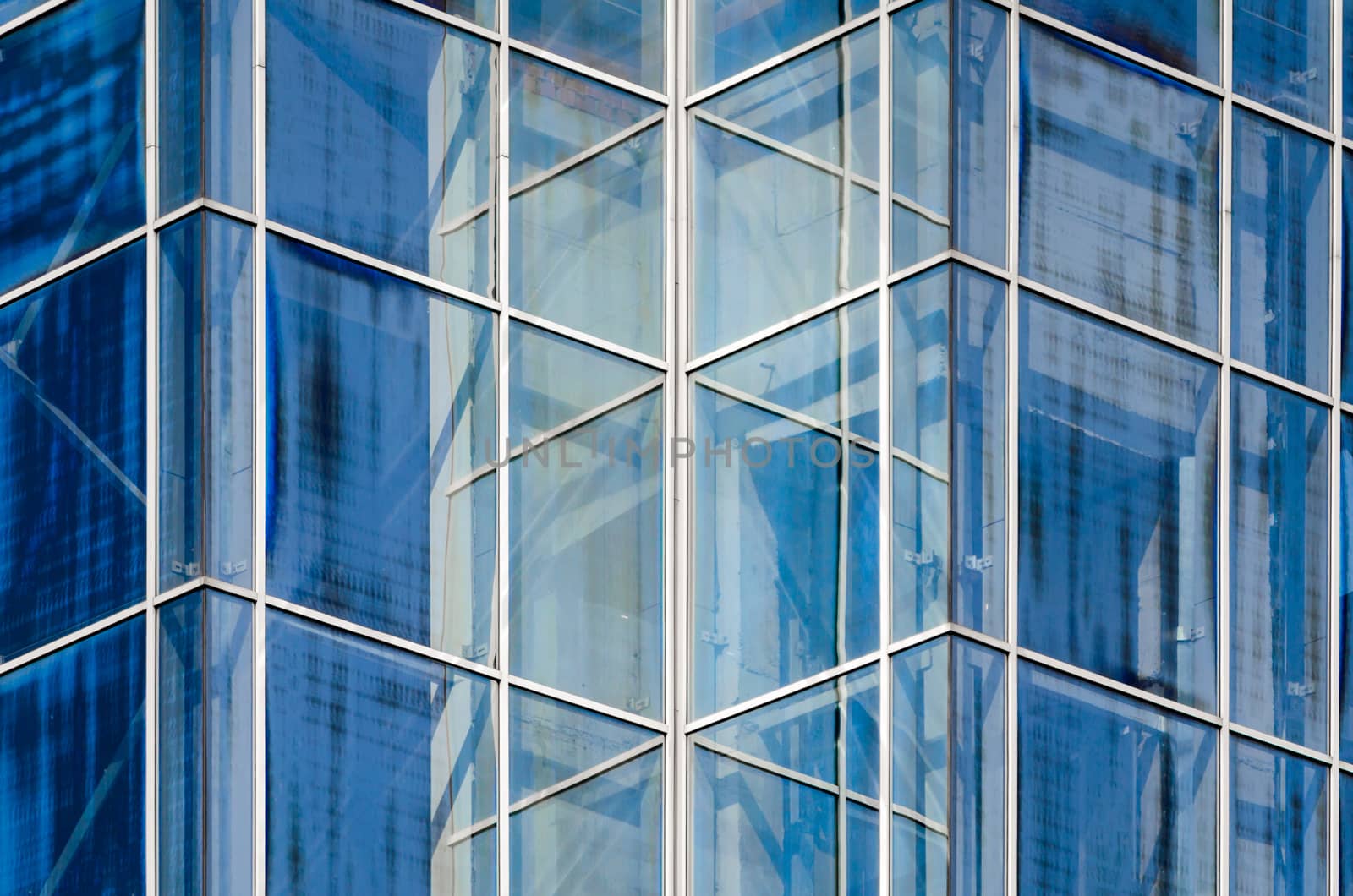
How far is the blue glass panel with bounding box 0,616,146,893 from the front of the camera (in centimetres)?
2959

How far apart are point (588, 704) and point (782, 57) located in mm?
5989

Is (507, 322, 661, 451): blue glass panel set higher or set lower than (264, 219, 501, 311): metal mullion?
lower

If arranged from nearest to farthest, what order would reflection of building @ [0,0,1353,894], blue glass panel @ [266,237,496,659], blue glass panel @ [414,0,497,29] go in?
reflection of building @ [0,0,1353,894], blue glass panel @ [266,237,496,659], blue glass panel @ [414,0,497,29]

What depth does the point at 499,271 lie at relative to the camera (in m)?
31.7

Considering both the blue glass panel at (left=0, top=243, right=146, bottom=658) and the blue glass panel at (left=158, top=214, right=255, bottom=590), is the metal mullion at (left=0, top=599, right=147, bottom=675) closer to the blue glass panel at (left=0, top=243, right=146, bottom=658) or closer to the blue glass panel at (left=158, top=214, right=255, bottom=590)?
the blue glass panel at (left=0, top=243, right=146, bottom=658)

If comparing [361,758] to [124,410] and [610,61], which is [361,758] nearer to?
[124,410]

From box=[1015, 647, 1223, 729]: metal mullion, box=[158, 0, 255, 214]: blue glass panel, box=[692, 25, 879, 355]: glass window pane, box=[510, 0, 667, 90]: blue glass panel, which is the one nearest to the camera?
box=[158, 0, 255, 214]: blue glass panel

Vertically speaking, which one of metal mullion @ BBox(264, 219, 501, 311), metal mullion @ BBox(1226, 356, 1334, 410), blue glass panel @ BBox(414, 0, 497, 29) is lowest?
metal mullion @ BBox(1226, 356, 1334, 410)

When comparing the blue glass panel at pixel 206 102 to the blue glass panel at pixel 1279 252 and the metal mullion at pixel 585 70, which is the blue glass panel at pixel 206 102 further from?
the blue glass panel at pixel 1279 252

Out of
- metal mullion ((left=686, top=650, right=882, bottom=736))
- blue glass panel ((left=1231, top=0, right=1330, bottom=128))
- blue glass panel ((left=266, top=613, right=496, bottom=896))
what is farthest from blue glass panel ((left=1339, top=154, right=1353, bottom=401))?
blue glass panel ((left=266, top=613, right=496, bottom=896))

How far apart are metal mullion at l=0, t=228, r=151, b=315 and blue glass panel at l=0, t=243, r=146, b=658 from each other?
0.05 meters

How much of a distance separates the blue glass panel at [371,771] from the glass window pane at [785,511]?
2.40 m

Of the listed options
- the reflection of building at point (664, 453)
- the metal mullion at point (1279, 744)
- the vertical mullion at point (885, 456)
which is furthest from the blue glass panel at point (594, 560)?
the metal mullion at point (1279, 744)

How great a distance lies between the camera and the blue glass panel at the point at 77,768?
97.1 ft
